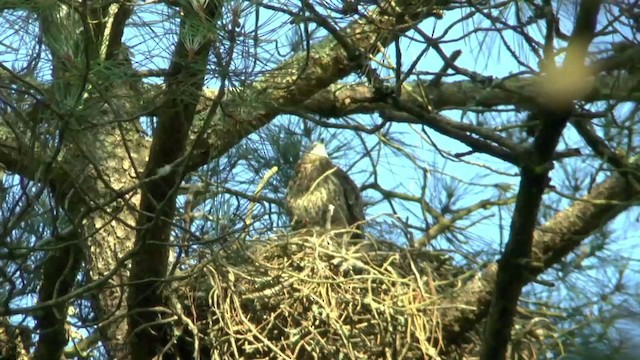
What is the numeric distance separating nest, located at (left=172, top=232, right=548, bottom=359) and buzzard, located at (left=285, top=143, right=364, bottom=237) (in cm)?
63

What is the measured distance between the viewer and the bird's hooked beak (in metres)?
3.99

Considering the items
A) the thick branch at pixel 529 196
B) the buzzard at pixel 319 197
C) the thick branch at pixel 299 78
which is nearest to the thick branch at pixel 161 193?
the thick branch at pixel 299 78

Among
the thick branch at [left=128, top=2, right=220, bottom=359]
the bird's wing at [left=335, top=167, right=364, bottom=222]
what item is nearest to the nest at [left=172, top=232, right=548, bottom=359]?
the thick branch at [left=128, top=2, right=220, bottom=359]

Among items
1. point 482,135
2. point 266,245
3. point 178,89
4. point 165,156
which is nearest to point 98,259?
point 266,245

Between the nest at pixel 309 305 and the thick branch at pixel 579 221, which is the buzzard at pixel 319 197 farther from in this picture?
the thick branch at pixel 579 221

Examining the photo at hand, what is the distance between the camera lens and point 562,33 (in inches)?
73.5

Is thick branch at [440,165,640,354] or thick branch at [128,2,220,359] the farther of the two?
thick branch at [440,165,640,354]

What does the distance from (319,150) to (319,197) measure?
0.68 ft

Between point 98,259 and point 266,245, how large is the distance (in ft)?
1.69

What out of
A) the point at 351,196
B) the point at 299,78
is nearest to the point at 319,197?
the point at 351,196

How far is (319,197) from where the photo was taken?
12.9 ft

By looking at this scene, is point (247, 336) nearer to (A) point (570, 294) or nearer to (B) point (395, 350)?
(B) point (395, 350)

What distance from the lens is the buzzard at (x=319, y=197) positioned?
3891 mm

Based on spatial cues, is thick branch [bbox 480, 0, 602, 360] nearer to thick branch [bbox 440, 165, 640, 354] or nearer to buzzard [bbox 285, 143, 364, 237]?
thick branch [bbox 440, 165, 640, 354]
